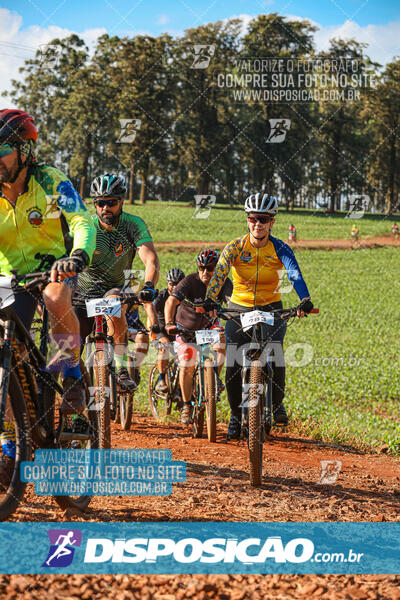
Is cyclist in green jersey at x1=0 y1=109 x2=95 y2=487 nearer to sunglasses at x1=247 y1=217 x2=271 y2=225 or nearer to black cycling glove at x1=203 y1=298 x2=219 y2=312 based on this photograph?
black cycling glove at x1=203 y1=298 x2=219 y2=312

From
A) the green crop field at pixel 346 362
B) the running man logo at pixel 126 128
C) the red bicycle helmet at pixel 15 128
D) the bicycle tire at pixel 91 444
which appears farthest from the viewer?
the running man logo at pixel 126 128

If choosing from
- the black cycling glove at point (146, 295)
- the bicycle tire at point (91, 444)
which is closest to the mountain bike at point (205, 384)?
the black cycling glove at point (146, 295)

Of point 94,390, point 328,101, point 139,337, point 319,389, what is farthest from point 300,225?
point 94,390

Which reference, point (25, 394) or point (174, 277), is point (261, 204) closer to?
point (174, 277)

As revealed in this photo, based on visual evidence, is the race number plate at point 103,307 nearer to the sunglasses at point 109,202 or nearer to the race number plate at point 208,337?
the sunglasses at point 109,202

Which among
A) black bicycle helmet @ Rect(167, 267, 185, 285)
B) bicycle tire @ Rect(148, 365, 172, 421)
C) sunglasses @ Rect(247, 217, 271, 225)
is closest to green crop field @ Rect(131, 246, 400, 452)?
bicycle tire @ Rect(148, 365, 172, 421)

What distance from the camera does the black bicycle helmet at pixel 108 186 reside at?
6332 millimetres

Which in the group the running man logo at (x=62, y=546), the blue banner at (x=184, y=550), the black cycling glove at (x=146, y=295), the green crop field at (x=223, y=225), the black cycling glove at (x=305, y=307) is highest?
the green crop field at (x=223, y=225)

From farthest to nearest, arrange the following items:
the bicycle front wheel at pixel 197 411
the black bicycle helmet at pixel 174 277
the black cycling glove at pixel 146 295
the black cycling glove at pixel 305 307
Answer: the black bicycle helmet at pixel 174 277
the bicycle front wheel at pixel 197 411
the black cycling glove at pixel 305 307
the black cycling glove at pixel 146 295

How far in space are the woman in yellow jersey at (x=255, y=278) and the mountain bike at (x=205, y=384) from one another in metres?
0.47

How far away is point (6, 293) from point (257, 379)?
298cm

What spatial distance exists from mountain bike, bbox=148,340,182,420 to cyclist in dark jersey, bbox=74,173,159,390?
205cm

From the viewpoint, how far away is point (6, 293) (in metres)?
3.75

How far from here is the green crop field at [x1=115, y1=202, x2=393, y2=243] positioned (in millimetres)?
45312
